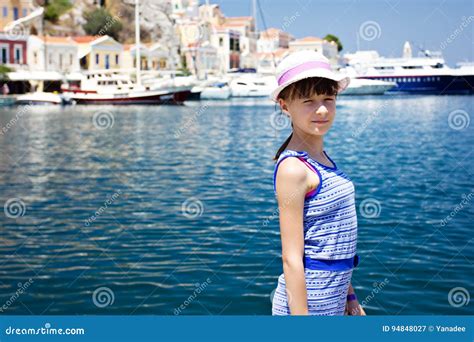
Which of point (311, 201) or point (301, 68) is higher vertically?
point (301, 68)

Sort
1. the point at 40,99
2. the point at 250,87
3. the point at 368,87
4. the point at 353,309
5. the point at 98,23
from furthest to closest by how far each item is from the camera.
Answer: the point at 98,23 < the point at 368,87 < the point at 250,87 < the point at 40,99 < the point at 353,309

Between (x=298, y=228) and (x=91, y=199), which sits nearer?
(x=298, y=228)

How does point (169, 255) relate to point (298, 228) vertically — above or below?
below

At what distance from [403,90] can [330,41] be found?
1738 inches

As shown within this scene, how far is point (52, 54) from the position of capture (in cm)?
5488

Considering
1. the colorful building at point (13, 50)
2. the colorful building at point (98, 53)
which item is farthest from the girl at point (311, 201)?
the colorful building at point (98, 53)

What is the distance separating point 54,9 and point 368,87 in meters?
30.4

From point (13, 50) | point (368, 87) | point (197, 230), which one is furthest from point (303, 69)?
point (368, 87)

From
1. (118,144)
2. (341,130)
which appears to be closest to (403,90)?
(341,130)

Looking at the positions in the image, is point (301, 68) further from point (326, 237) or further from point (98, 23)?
point (98, 23)

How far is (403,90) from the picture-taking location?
Result: 6688cm

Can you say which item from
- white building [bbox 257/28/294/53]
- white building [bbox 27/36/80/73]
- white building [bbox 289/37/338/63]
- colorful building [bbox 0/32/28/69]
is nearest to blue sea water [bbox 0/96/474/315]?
colorful building [bbox 0/32/28/69]

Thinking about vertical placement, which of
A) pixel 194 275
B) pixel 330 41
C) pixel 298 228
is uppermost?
pixel 330 41

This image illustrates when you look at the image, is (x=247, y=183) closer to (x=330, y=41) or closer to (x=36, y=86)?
(x=36, y=86)
